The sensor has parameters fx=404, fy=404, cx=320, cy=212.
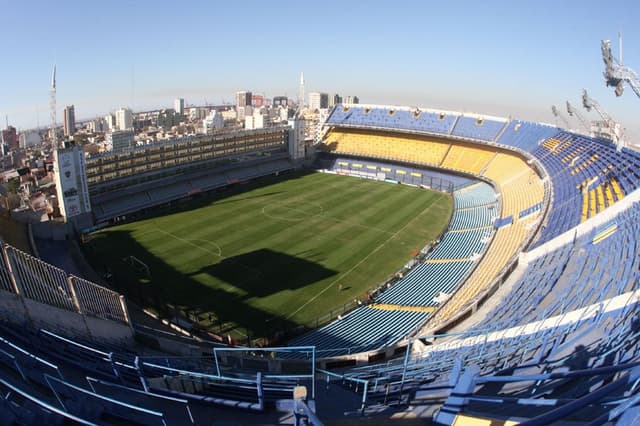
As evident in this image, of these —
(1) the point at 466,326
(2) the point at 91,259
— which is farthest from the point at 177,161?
(1) the point at 466,326

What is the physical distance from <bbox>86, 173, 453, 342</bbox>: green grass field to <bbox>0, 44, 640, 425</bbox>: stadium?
0.20 meters

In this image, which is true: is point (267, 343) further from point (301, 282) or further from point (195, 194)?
point (195, 194)

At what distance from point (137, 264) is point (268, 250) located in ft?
26.5

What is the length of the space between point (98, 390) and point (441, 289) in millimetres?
17884

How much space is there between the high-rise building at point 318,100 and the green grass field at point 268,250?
152 metres

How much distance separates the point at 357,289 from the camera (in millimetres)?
22344

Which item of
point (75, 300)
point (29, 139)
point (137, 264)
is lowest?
point (137, 264)

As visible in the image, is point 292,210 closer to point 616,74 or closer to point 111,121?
point 616,74

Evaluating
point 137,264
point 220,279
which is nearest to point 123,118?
point 137,264

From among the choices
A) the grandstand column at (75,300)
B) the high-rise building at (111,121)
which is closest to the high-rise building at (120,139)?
the high-rise building at (111,121)

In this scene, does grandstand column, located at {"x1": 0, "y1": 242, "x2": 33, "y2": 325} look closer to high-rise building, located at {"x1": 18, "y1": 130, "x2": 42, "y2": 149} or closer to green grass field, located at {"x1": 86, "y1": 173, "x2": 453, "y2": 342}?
green grass field, located at {"x1": 86, "y1": 173, "x2": 453, "y2": 342}

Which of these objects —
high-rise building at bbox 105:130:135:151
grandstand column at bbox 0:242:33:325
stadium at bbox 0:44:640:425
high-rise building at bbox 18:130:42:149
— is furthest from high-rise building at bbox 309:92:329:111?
grandstand column at bbox 0:242:33:325

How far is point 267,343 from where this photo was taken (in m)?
17.3

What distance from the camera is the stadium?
20.8ft
